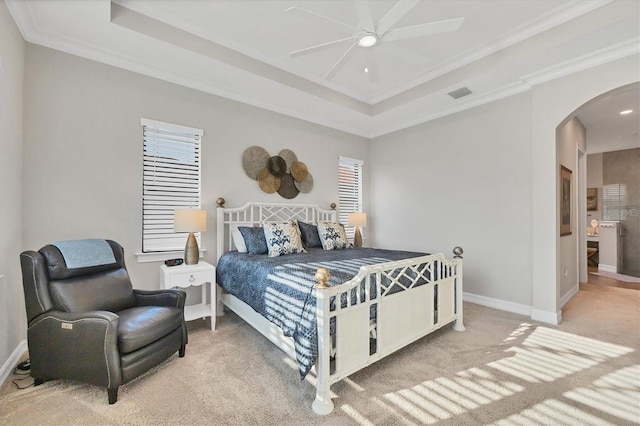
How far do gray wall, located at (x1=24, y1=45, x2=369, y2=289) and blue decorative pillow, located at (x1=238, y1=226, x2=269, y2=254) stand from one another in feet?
1.71

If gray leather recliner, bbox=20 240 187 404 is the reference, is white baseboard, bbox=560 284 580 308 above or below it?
below

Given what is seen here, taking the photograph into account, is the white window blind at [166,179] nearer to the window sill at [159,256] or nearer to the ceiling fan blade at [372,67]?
the window sill at [159,256]

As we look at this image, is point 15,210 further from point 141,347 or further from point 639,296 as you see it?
point 639,296

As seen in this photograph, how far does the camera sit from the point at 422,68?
12.4 ft

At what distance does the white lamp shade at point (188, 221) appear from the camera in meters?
2.99

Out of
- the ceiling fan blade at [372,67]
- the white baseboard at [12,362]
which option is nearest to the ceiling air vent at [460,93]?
the ceiling fan blade at [372,67]

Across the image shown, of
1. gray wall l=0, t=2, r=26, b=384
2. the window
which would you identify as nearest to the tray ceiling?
gray wall l=0, t=2, r=26, b=384

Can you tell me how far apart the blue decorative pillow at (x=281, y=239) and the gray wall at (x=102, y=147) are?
78cm

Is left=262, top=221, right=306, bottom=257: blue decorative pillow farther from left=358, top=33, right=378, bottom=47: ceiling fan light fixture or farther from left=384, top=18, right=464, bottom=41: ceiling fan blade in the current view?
left=384, top=18, right=464, bottom=41: ceiling fan blade

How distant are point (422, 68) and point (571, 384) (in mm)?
3722

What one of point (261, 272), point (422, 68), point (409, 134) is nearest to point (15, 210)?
point (261, 272)

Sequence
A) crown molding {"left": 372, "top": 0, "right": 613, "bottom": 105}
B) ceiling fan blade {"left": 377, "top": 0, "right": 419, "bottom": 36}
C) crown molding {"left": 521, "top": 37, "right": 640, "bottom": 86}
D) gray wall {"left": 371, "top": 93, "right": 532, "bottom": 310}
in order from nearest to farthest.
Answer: ceiling fan blade {"left": 377, "top": 0, "right": 419, "bottom": 36}
crown molding {"left": 372, "top": 0, "right": 613, "bottom": 105}
crown molding {"left": 521, "top": 37, "right": 640, "bottom": 86}
gray wall {"left": 371, "top": 93, "right": 532, "bottom": 310}

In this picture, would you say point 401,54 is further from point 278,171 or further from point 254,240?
point 254,240

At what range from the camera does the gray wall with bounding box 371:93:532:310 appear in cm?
364
